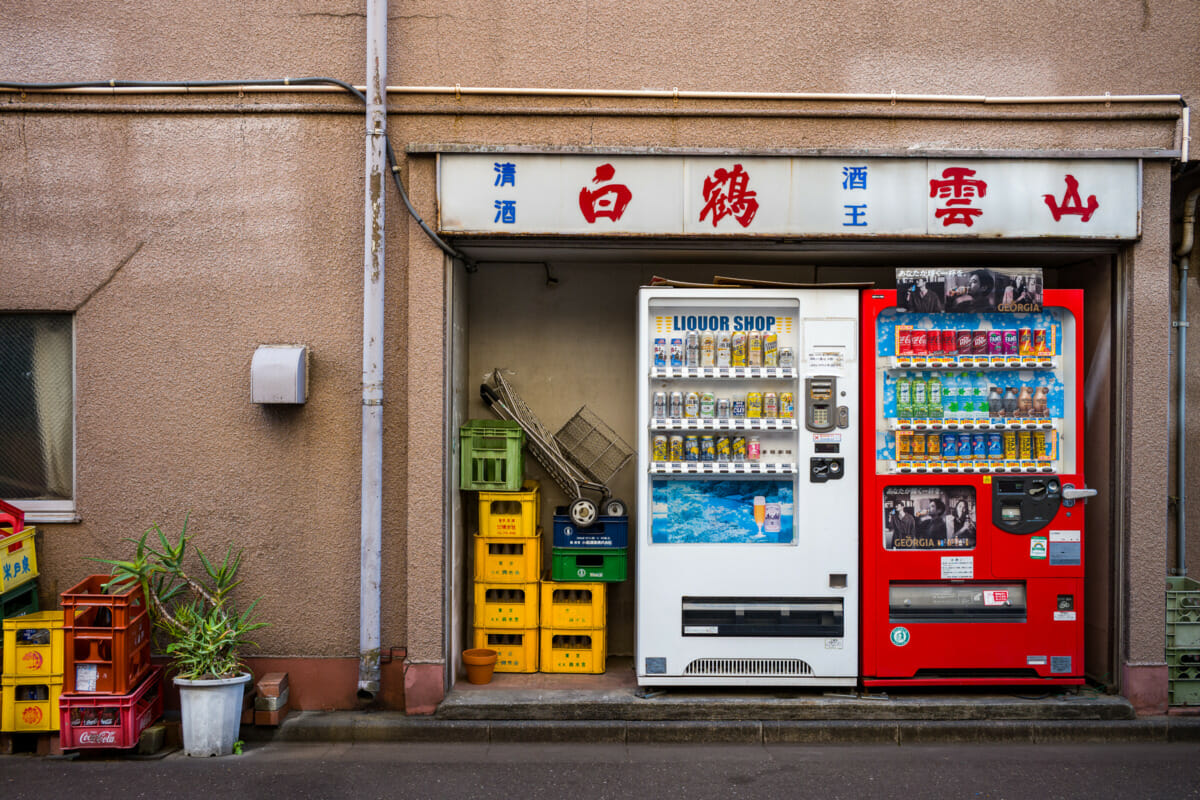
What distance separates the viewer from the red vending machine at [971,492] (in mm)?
6488

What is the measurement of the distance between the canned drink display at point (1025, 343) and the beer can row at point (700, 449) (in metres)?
2.16

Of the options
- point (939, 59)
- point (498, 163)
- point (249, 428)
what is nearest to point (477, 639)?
point (249, 428)

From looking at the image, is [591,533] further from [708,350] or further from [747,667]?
[708,350]

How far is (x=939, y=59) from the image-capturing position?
6.57 metres

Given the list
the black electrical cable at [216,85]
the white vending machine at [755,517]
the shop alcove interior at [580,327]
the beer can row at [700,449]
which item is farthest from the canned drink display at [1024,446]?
the black electrical cable at [216,85]

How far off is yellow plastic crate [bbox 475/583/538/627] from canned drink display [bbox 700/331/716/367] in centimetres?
235

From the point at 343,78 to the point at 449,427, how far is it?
9.21ft

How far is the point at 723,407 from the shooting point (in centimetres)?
663

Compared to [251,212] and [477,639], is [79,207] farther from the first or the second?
[477,639]

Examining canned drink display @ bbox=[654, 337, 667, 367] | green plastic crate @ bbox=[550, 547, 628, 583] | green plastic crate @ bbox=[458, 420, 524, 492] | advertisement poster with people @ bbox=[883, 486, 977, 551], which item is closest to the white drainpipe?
green plastic crate @ bbox=[458, 420, 524, 492]

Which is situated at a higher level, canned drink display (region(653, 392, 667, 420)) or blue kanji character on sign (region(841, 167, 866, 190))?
blue kanji character on sign (region(841, 167, 866, 190))

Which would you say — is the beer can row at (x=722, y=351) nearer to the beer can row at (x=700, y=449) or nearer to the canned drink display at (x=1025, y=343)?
the beer can row at (x=700, y=449)

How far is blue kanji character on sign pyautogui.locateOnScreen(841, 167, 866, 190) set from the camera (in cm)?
Answer: 641

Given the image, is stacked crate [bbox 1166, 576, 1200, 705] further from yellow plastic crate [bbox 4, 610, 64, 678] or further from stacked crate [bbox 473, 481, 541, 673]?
yellow plastic crate [bbox 4, 610, 64, 678]
